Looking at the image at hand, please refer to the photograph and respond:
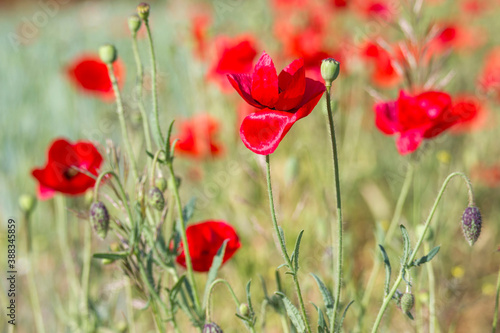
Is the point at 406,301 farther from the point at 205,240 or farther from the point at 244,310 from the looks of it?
the point at 205,240

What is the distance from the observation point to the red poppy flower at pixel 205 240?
0.97 m

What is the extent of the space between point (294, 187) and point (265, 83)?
4.62ft

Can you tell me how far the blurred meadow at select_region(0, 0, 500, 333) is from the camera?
1.31 metres

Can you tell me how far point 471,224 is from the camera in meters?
0.76

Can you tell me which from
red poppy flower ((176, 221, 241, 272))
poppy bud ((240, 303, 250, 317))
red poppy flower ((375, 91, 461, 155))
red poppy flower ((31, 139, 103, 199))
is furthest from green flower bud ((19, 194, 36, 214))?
red poppy flower ((375, 91, 461, 155))

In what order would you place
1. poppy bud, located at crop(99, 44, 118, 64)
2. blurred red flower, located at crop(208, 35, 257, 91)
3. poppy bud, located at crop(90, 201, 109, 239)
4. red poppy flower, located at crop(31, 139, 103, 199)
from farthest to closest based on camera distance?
blurred red flower, located at crop(208, 35, 257, 91), red poppy flower, located at crop(31, 139, 103, 199), poppy bud, located at crop(99, 44, 118, 64), poppy bud, located at crop(90, 201, 109, 239)

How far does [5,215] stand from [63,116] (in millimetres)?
753

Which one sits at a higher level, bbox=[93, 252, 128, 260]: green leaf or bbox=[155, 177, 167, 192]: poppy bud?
bbox=[155, 177, 167, 192]: poppy bud

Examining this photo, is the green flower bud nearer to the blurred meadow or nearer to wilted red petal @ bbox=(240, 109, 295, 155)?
the blurred meadow

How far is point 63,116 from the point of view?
2672 mm

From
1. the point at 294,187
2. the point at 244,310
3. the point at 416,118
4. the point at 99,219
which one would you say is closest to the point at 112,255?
the point at 99,219

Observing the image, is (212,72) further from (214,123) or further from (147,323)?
(147,323)

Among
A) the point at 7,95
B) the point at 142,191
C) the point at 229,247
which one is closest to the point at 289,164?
the point at 229,247

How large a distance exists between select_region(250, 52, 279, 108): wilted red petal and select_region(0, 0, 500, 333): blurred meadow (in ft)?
1.20
